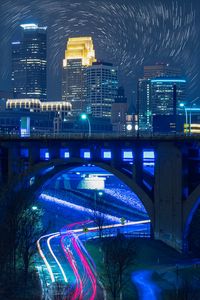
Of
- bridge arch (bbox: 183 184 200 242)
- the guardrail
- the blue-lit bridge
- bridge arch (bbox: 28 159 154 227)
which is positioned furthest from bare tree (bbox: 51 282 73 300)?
the guardrail

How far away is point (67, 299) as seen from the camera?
43844 millimetres

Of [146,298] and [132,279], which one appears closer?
[146,298]

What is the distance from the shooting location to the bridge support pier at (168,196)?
221 ft

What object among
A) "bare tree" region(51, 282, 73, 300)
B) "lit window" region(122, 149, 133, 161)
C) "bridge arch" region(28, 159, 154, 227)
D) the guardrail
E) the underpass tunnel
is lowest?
"bare tree" region(51, 282, 73, 300)

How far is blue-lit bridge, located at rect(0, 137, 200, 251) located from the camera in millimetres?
67750

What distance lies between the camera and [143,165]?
7288 centimetres

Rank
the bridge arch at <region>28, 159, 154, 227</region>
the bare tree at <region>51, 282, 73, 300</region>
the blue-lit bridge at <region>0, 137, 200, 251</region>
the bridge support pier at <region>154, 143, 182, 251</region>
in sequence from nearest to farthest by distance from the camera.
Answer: the bare tree at <region>51, 282, 73, 300</region>
the bridge support pier at <region>154, 143, 182, 251</region>
the blue-lit bridge at <region>0, 137, 200, 251</region>
the bridge arch at <region>28, 159, 154, 227</region>

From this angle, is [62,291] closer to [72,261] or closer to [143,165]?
[72,261]

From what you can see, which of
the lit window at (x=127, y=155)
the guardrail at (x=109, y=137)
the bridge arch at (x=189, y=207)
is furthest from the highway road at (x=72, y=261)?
the guardrail at (x=109, y=137)

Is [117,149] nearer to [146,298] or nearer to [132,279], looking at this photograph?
[132,279]

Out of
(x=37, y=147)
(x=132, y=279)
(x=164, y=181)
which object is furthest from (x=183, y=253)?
(x=37, y=147)

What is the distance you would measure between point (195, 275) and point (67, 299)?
53.5 ft

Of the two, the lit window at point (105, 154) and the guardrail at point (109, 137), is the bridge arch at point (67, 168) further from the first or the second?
the guardrail at point (109, 137)

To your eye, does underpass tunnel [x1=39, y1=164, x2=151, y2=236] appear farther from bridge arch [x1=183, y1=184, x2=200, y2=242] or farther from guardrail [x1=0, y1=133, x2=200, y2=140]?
bridge arch [x1=183, y1=184, x2=200, y2=242]
